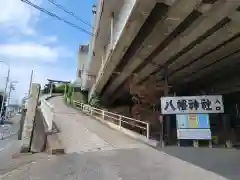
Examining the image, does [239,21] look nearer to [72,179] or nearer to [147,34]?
[147,34]

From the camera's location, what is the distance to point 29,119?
406 inches

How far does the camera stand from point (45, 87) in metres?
56.2

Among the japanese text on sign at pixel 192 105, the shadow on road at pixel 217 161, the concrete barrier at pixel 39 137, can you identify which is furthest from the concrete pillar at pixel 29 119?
the japanese text on sign at pixel 192 105

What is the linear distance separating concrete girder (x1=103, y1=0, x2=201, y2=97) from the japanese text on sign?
102 inches

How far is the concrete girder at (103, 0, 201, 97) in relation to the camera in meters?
6.85

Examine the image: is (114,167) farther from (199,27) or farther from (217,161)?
(199,27)

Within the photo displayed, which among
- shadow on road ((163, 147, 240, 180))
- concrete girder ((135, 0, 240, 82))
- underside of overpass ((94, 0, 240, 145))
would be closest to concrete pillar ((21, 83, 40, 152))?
underside of overpass ((94, 0, 240, 145))

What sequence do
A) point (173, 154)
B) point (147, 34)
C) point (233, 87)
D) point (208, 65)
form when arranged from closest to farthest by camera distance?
point (173, 154)
point (147, 34)
point (208, 65)
point (233, 87)

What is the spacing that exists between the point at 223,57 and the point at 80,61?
39.0 m

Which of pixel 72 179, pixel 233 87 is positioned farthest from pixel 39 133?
pixel 233 87

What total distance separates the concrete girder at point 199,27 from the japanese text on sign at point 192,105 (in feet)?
7.71

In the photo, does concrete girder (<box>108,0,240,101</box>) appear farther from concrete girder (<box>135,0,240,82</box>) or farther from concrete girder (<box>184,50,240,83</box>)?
concrete girder (<box>184,50,240,83</box>)

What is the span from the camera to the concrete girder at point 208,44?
8.36 meters

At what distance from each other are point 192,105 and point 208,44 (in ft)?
9.10
